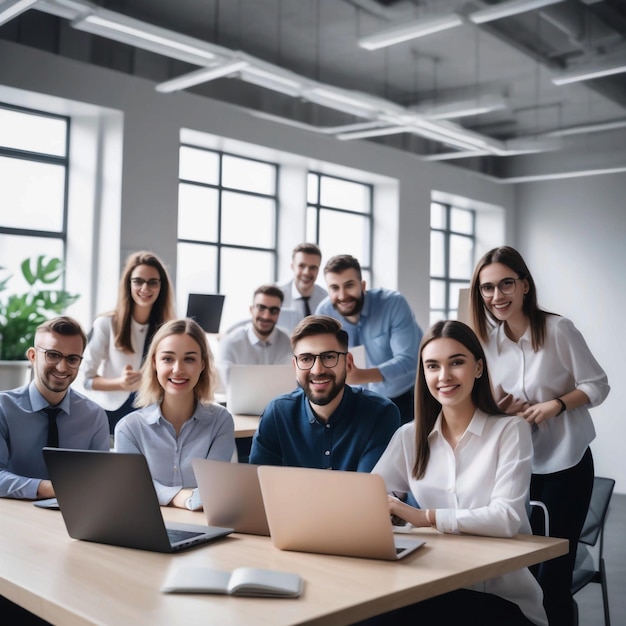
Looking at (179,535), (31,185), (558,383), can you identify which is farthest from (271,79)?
(179,535)

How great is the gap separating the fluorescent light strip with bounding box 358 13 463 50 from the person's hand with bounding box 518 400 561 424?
280 cm

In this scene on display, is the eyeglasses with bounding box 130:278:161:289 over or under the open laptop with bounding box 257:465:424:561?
over

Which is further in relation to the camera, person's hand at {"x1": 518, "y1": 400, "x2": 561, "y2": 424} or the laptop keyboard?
person's hand at {"x1": 518, "y1": 400, "x2": 561, "y2": 424}

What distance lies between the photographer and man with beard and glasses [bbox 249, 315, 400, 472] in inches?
100

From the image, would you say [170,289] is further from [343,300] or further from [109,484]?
[109,484]

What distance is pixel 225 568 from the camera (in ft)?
5.67

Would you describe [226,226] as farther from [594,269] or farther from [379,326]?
[594,269]

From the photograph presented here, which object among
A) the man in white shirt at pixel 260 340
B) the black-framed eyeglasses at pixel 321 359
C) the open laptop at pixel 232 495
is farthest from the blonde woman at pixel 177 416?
the man in white shirt at pixel 260 340

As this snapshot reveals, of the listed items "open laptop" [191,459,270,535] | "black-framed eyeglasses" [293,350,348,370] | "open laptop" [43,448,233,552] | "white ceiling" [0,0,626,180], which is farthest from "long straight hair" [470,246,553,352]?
"white ceiling" [0,0,626,180]

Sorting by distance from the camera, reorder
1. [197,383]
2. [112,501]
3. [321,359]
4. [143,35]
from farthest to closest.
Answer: [143,35], [197,383], [321,359], [112,501]

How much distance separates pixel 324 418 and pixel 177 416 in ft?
1.69

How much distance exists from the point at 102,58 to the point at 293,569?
5.40 m

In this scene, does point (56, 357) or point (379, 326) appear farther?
point (379, 326)

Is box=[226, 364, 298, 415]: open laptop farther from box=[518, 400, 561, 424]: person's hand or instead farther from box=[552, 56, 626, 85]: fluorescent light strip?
box=[552, 56, 626, 85]: fluorescent light strip
